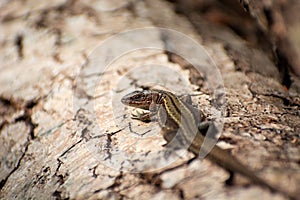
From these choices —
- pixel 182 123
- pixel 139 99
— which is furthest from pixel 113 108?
pixel 182 123

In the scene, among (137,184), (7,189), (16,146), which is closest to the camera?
(137,184)

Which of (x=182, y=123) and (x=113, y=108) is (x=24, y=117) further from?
(x=182, y=123)

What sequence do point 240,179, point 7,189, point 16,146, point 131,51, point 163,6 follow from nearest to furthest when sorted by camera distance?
point 240,179 < point 7,189 < point 16,146 < point 131,51 < point 163,6

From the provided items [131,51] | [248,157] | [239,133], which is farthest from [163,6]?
[248,157]

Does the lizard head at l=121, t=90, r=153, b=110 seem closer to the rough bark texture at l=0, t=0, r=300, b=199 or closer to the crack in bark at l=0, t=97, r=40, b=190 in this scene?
the rough bark texture at l=0, t=0, r=300, b=199

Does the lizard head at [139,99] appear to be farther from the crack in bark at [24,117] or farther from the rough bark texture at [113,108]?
the crack in bark at [24,117]

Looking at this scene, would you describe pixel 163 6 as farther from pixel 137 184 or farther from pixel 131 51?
pixel 137 184

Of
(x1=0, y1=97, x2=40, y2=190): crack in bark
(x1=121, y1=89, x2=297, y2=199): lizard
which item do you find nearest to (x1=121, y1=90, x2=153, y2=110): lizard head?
(x1=121, y1=89, x2=297, y2=199): lizard
